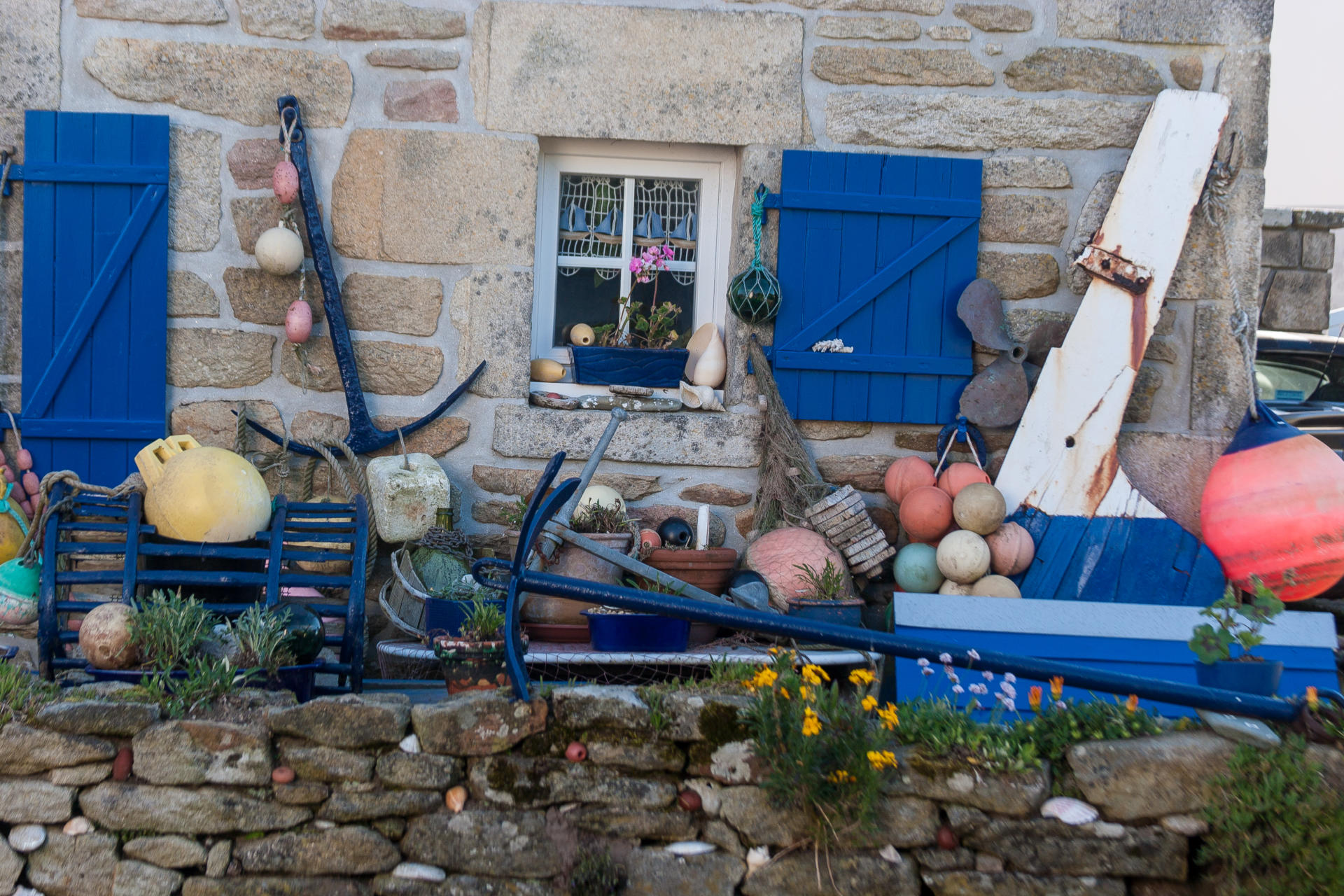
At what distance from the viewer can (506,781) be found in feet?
8.20

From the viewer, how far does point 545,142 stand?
411 cm

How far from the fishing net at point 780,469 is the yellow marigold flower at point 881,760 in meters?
1.52

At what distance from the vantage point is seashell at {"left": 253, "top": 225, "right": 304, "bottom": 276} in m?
3.77

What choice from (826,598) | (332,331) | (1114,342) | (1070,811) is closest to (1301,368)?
(1114,342)

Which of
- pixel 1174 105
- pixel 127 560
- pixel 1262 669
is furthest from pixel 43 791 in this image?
pixel 1174 105

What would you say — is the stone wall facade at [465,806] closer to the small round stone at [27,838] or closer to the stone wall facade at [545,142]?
the small round stone at [27,838]

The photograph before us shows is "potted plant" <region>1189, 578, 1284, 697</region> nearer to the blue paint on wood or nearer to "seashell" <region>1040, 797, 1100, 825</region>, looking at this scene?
"seashell" <region>1040, 797, 1100, 825</region>

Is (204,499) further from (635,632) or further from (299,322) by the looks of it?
(635,632)

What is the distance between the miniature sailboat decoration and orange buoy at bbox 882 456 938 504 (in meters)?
0.26

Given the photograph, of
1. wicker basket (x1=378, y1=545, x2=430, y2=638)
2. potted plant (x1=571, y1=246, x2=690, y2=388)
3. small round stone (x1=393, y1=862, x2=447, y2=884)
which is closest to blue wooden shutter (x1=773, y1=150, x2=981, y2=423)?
potted plant (x1=571, y1=246, x2=690, y2=388)

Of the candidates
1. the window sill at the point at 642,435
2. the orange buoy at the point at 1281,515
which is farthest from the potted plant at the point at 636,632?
the orange buoy at the point at 1281,515

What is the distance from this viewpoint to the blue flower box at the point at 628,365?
4.07 meters

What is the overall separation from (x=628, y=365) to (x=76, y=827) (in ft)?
7.62

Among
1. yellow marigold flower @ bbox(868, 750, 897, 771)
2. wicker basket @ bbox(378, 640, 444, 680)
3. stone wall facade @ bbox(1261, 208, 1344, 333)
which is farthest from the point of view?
stone wall facade @ bbox(1261, 208, 1344, 333)
